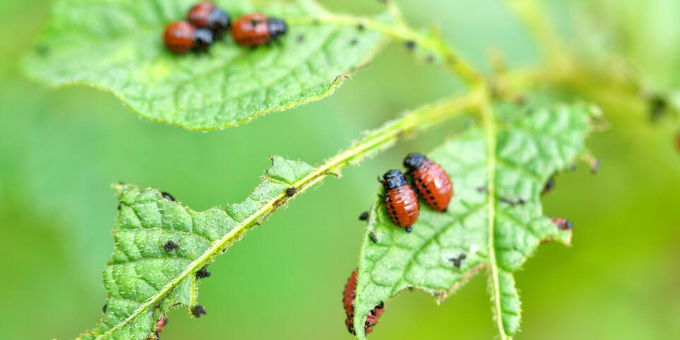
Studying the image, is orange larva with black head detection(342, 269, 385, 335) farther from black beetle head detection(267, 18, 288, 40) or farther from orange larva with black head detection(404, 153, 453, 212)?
black beetle head detection(267, 18, 288, 40)

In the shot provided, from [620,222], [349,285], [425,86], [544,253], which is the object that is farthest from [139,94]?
[620,222]

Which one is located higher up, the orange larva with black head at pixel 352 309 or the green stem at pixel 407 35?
the green stem at pixel 407 35

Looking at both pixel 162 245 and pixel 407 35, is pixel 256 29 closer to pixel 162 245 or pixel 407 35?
pixel 407 35

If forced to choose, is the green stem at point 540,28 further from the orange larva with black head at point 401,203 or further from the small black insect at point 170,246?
the small black insect at point 170,246

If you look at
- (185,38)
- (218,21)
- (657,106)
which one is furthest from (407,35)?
(657,106)

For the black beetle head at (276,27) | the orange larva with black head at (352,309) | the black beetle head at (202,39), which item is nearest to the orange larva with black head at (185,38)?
the black beetle head at (202,39)

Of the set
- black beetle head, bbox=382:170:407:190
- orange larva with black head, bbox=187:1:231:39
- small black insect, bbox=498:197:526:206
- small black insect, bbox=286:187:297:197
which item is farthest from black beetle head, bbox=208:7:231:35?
small black insect, bbox=498:197:526:206

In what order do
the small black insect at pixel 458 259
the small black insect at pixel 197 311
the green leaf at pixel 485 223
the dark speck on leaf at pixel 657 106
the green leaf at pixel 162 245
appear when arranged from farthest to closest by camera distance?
the dark speck on leaf at pixel 657 106 < the small black insect at pixel 458 259 < the green leaf at pixel 485 223 < the small black insect at pixel 197 311 < the green leaf at pixel 162 245
